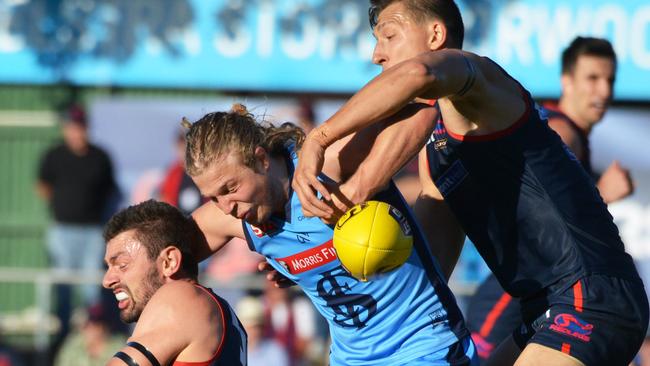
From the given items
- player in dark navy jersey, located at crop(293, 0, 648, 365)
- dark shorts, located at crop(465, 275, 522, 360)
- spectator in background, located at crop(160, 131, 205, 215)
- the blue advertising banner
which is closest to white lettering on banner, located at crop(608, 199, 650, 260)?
the blue advertising banner

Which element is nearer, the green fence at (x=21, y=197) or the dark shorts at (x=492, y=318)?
the dark shorts at (x=492, y=318)

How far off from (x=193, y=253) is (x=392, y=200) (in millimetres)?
1030

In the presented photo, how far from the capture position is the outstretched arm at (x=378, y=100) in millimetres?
3859

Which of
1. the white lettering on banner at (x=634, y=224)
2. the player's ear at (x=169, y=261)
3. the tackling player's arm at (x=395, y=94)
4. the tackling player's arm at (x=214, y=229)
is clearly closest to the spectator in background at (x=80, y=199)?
the white lettering on banner at (x=634, y=224)

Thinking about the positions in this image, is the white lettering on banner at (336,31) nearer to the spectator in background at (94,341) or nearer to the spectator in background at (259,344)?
the spectator in background at (259,344)

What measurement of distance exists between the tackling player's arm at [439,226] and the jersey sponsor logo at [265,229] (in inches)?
31.0

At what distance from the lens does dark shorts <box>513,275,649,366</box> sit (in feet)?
14.3

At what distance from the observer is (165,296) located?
Result: 15.3 feet

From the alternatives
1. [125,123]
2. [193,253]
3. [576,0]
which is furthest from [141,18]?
[193,253]

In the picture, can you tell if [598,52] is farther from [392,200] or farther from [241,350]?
[241,350]

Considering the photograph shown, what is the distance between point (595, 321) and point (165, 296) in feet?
5.69

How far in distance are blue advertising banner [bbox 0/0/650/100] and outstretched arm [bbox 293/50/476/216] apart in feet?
26.4

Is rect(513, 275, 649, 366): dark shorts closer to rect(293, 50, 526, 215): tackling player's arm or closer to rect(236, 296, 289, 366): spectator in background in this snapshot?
rect(293, 50, 526, 215): tackling player's arm

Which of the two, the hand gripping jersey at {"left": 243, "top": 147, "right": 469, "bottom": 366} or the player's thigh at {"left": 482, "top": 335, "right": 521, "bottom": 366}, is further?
the player's thigh at {"left": 482, "top": 335, "right": 521, "bottom": 366}
